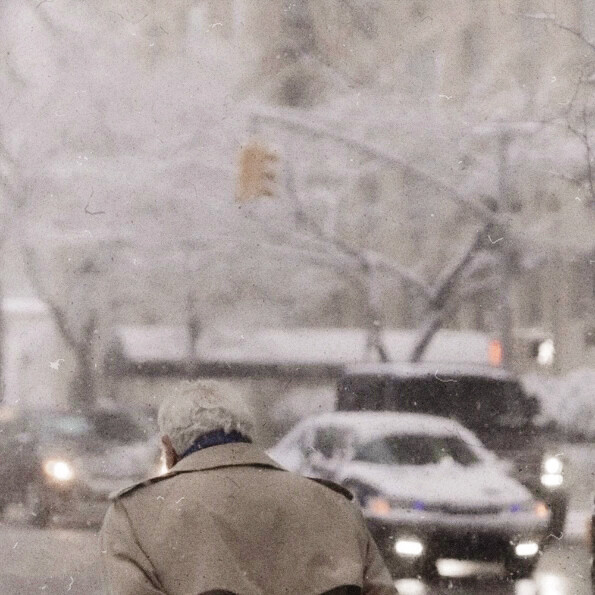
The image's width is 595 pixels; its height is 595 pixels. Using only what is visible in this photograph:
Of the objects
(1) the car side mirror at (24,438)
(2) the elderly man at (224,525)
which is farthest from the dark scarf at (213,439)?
(1) the car side mirror at (24,438)

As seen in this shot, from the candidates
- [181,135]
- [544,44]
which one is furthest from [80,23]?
[544,44]

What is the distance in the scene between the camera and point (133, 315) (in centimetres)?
492

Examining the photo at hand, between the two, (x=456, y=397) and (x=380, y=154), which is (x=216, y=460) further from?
(x=380, y=154)

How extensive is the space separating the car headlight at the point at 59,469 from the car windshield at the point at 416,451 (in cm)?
129

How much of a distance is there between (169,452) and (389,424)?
2461mm

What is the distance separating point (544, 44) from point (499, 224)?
0.84 meters

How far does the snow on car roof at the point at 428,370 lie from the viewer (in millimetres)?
4926

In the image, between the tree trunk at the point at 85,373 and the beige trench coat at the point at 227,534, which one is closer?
the beige trench coat at the point at 227,534

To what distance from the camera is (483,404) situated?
4945 millimetres

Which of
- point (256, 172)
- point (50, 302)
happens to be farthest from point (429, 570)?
point (50, 302)

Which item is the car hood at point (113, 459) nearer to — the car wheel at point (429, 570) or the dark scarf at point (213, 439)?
the car wheel at point (429, 570)

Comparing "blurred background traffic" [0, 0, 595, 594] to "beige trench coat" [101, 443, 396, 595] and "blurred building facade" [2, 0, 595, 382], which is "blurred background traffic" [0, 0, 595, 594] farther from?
"beige trench coat" [101, 443, 396, 595]

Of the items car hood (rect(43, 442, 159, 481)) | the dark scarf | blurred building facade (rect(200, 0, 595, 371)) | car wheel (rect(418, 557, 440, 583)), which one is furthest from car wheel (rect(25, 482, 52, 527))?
the dark scarf

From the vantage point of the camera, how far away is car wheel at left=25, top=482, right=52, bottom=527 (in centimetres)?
492
